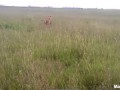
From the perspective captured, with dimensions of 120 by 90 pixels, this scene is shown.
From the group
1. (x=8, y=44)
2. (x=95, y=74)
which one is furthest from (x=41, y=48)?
(x=95, y=74)

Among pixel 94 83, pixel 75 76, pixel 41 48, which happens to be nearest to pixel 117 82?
pixel 94 83

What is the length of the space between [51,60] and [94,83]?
4.71 ft

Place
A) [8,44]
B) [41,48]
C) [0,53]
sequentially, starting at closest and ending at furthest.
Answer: [0,53]
[41,48]
[8,44]

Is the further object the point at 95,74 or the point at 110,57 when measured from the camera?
the point at 110,57

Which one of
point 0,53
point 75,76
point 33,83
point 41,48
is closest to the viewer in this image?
point 33,83

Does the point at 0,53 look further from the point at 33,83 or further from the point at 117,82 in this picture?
the point at 117,82

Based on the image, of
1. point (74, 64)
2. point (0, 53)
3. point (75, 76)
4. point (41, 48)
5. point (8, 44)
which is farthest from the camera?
point (8, 44)

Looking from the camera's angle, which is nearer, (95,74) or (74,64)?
(95,74)

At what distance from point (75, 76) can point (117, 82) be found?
693mm

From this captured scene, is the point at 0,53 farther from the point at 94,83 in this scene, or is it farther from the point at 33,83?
the point at 94,83

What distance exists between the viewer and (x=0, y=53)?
5531mm

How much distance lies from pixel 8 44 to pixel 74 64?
2.45 metres

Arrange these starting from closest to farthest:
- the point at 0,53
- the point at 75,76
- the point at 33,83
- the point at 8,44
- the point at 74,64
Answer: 1. the point at 33,83
2. the point at 75,76
3. the point at 74,64
4. the point at 0,53
5. the point at 8,44

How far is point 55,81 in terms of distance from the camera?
4.04 m
